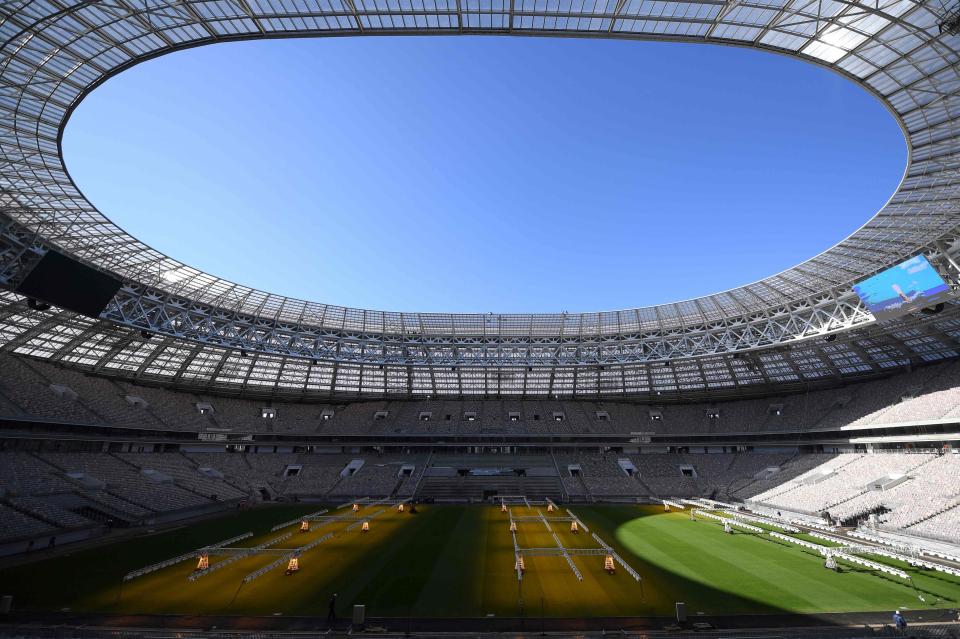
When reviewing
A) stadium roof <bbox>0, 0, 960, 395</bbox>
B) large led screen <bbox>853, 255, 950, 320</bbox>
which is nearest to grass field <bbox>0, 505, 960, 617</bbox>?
large led screen <bbox>853, 255, 950, 320</bbox>

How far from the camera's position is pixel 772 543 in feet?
91.1

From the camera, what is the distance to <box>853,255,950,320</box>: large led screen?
95.7 feet

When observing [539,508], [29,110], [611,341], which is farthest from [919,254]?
[29,110]

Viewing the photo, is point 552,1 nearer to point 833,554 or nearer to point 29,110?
point 29,110

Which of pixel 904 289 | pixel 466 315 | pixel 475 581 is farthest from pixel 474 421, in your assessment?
pixel 904 289

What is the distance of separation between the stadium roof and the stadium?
17 cm

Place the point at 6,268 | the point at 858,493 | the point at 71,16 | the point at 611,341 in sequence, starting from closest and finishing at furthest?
the point at 71,16
the point at 6,268
the point at 858,493
the point at 611,341

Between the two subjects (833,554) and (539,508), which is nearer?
(833,554)

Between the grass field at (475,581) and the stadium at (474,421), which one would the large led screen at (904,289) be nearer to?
the stadium at (474,421)

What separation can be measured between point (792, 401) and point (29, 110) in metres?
72.0

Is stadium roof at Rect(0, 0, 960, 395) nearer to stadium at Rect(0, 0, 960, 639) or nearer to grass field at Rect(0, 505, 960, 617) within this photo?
stadium at Rect(0, 0, 960, 639)

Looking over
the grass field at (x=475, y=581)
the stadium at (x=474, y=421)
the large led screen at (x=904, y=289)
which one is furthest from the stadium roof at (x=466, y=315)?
the grass field at (x=475, y=581)

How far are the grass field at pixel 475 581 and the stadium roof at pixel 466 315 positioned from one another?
65.6 feet

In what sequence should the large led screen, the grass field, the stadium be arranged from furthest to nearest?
the large led screen < the stadium < the grass field
